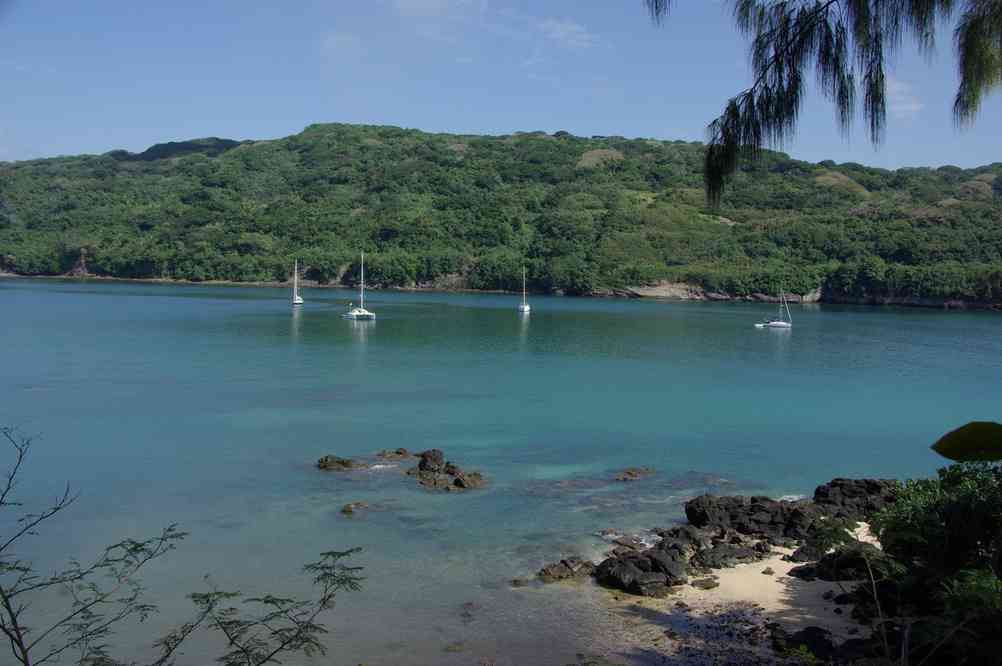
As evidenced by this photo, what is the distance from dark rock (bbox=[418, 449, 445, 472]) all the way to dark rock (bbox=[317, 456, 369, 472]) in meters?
1.46

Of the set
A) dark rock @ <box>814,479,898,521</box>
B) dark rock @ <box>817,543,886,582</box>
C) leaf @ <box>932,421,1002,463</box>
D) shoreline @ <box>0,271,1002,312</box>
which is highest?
leaf @ <box>932,421,1002,463</box>

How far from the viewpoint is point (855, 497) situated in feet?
54.9

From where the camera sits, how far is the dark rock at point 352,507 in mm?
15672

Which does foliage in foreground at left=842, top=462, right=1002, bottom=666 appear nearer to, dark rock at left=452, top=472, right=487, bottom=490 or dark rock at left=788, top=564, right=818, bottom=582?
dark rock at left=788, top=564, right=818, bottom=582

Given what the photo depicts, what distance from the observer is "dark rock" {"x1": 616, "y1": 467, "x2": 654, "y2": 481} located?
19244mm

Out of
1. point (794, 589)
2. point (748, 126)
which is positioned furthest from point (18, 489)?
point (748, 126)

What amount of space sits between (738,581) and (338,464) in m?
10.2

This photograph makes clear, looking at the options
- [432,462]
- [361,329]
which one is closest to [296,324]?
[361,329]

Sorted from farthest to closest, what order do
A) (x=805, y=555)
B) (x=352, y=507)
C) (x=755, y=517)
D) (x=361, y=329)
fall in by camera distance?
(x=361, y=329), (x=352, y=507), (x=755, y=517), (x=805, y=555)

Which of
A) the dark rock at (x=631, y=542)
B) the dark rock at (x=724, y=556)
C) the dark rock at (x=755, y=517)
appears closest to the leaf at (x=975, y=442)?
the dark rock at (x=724, y=556)

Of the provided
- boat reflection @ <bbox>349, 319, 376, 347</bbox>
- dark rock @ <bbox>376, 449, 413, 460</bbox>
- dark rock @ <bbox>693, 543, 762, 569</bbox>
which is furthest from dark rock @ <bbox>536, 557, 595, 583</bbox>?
boat reflection @ <bbox>349, 319, 376, 347</bbox>

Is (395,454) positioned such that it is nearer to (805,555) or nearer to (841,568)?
(805,555)

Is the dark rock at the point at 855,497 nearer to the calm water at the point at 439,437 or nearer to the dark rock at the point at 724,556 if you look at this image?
the calm water at the point at 439,437

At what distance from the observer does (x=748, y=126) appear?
6426 mm
